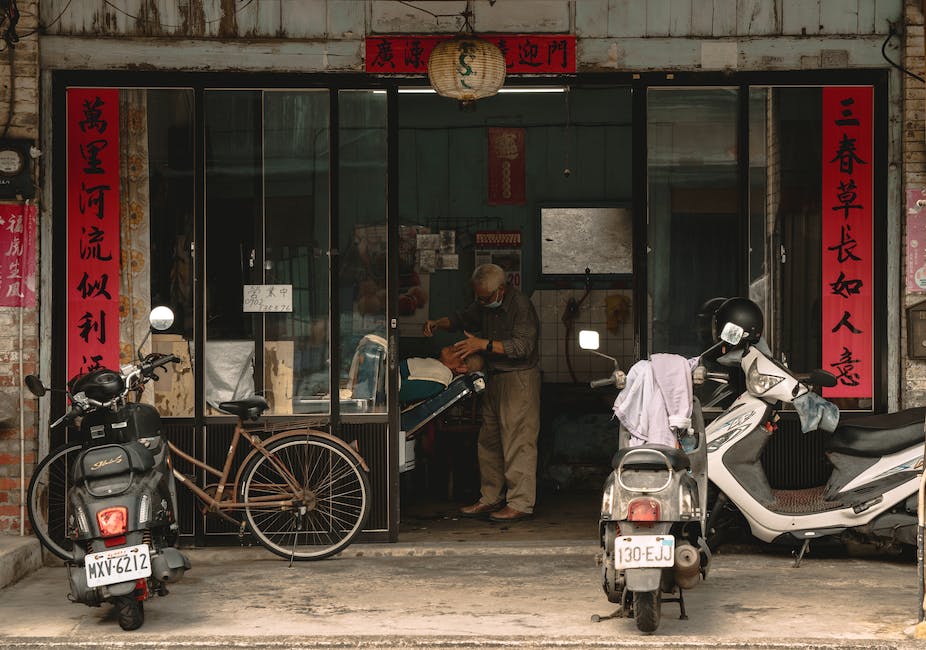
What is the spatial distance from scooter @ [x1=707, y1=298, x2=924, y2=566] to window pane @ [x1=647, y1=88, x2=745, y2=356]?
2.30 ft

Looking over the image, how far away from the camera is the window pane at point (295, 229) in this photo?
31.2 feet

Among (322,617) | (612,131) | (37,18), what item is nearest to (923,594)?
(322,617)

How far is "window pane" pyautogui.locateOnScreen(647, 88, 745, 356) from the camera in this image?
9617 millimetres

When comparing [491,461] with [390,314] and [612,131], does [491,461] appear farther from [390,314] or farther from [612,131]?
[612,131]

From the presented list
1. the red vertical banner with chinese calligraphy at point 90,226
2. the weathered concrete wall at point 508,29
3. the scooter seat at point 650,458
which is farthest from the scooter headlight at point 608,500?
the red vertical banner with chinese calligraphy at point 90,226

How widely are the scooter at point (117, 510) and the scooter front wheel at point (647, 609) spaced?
7.99ft

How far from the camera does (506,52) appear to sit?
9359mm

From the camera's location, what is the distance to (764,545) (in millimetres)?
9336

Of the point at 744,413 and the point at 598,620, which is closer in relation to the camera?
the point at 598,620

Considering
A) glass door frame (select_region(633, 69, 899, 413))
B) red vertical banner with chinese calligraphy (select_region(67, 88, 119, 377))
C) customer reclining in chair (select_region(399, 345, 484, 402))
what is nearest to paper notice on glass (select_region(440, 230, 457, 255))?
customer reclining in chair (select_region(399, 345, 484, 402))

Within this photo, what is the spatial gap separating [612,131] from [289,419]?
572 centimetres

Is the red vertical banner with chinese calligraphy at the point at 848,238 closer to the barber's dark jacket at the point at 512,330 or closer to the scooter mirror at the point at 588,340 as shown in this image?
the barber's dark jacket at the point at 512,330

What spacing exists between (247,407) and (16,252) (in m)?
1.90

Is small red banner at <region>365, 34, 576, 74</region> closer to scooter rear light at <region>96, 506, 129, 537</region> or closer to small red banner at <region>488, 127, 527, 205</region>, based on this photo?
scooter rear light at <region>96, 506, 129, 537</region>
